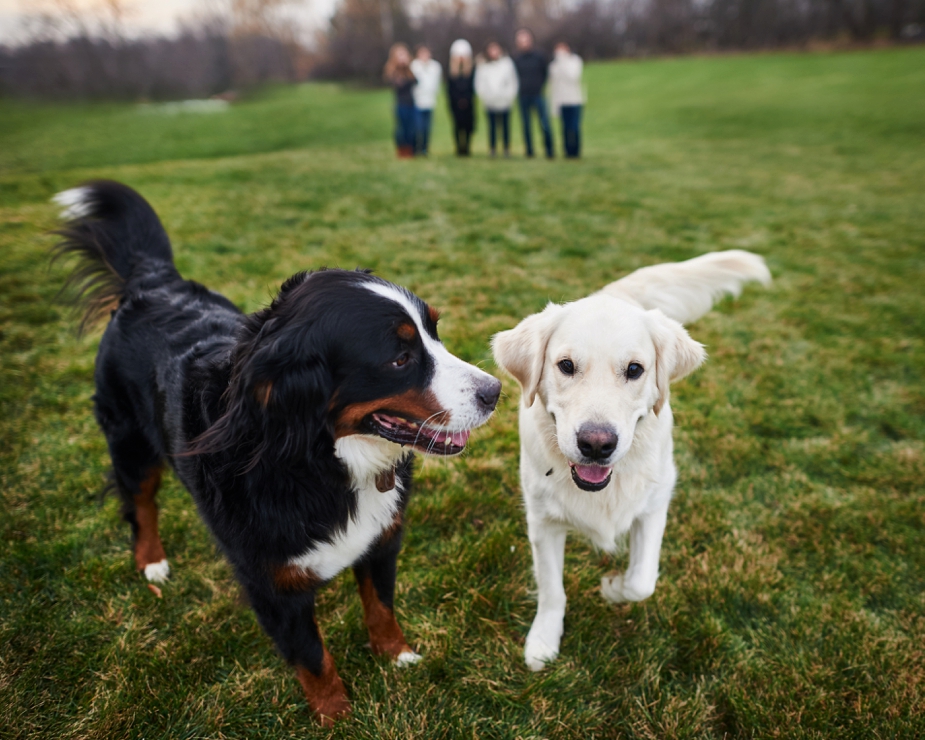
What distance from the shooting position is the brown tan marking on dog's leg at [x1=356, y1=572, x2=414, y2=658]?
224 cm

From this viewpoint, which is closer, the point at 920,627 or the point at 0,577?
the point at 920,627

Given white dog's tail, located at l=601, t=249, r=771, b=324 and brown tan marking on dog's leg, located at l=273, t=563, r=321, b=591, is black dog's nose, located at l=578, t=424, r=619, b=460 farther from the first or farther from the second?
white dog's tail, located at l=601, t=249, r=771, b=324

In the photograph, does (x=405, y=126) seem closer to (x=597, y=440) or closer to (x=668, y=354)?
(x=668, y=354)

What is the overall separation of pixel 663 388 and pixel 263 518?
1.54 meters

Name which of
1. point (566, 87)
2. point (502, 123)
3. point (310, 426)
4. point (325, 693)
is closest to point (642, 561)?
point (325, 693)

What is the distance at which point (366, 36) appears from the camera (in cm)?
3847

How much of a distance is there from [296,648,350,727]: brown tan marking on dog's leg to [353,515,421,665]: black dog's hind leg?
226mm

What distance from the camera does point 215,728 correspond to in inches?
80.0

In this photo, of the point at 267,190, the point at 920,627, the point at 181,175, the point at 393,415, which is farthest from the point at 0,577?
the point at 181,175

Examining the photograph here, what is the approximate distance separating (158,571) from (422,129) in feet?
41.7

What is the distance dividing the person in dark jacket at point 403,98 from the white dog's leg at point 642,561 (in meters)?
12.0

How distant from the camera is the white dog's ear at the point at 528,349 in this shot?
2240 millimetres

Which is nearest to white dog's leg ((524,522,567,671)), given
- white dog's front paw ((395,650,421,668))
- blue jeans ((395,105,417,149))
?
white dog's front paw ((395,650,421,668))

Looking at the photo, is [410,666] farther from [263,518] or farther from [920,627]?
[920,627]
